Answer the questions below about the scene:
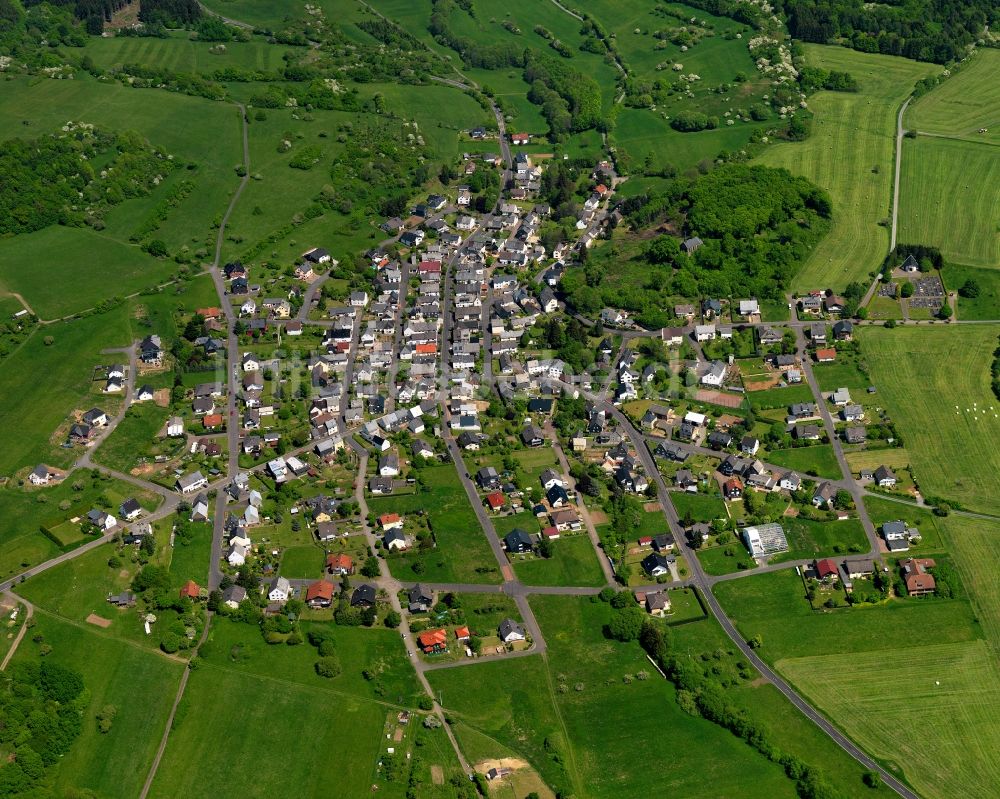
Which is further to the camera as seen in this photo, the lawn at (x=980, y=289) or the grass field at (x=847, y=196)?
the grass field at (x=847, y=196)

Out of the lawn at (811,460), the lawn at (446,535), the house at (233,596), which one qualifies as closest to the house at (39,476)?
the house at (233,596)

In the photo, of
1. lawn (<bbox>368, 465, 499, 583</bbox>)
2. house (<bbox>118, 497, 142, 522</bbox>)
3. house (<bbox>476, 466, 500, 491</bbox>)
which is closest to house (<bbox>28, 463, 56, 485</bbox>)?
house (<bbox>118, 497, 142, 522</bbox>)

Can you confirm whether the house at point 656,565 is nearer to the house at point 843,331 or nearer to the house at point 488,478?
the house at point 488,478

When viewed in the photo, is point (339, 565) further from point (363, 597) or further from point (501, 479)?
point (501, 479)

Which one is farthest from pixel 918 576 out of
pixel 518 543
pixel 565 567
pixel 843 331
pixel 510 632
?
pixel 843 331

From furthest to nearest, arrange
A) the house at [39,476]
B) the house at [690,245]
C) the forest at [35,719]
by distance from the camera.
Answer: the house at [690,245] → the house at [39,476] → the forest at [35,719]

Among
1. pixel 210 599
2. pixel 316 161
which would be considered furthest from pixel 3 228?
pixel 210 599
